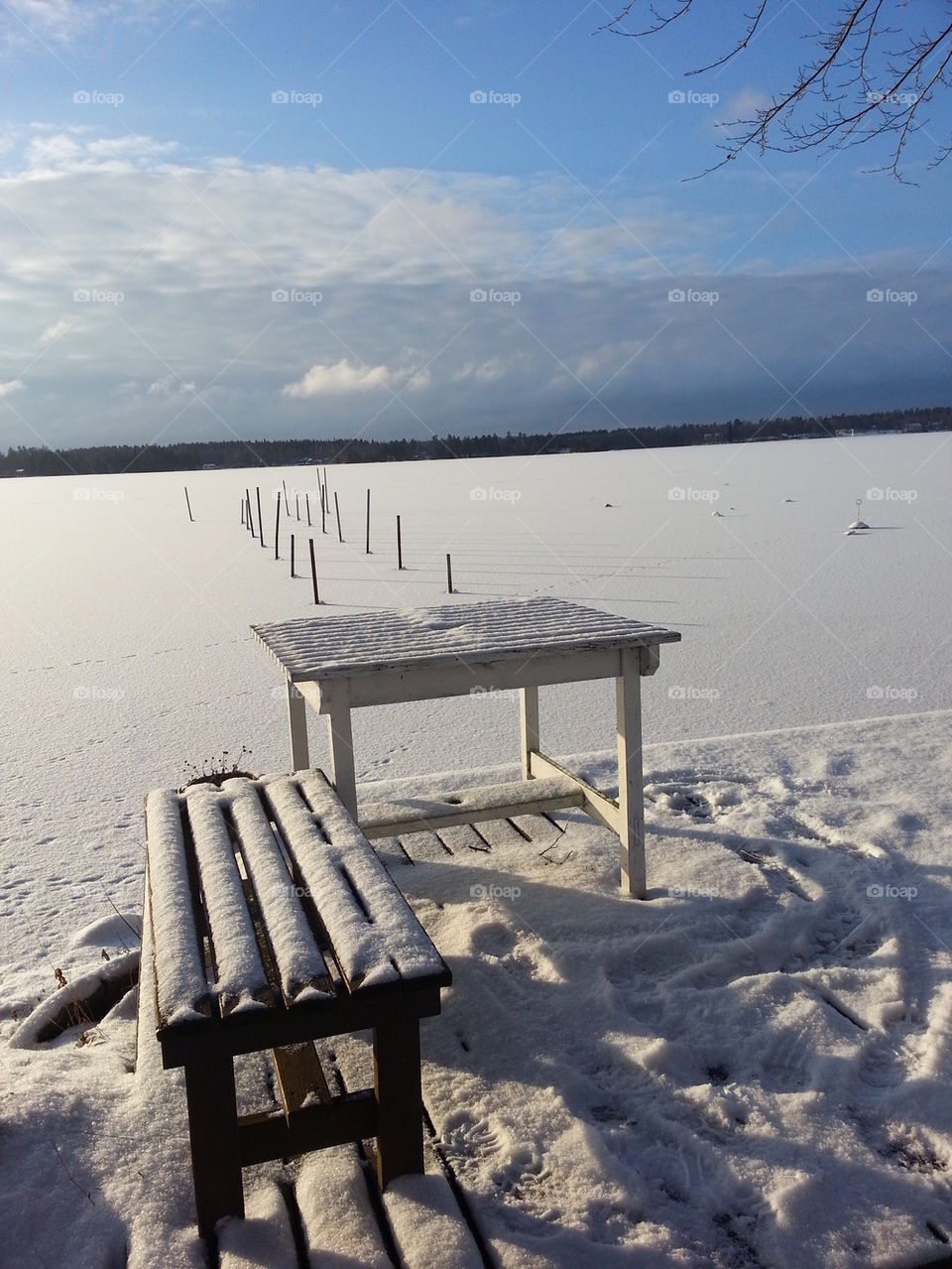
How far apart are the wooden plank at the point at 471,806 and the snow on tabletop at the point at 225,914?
871 mm

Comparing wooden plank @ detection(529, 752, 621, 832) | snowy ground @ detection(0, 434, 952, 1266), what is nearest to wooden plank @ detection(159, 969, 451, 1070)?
snowy ground @ detection(0, 434, 952, 1266)

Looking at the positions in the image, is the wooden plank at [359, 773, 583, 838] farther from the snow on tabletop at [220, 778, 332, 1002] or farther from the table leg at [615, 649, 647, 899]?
the snow on tabletop at [220, 778, 332, 1002]

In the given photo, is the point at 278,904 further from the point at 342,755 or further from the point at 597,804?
the point at 597,804

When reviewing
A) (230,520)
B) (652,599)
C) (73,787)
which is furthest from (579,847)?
(230,520)

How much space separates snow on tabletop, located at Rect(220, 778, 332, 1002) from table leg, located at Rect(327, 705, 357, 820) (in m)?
0.28

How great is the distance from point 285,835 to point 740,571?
11480mm

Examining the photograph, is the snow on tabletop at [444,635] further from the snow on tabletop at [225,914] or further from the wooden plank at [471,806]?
the wooden plank at [471,806]

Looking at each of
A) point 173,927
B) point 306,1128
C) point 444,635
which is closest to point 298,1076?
point 306,1128

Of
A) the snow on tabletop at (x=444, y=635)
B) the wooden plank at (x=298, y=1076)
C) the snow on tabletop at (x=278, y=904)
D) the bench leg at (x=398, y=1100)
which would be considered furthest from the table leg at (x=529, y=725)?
the bench leg at (x=398, y=1100)

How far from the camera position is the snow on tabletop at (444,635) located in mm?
3057

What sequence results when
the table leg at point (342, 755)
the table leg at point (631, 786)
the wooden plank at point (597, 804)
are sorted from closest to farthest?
the table leg at point (342, 755), the table leg at point (631, 786), the wooden plank at point (597, 804)

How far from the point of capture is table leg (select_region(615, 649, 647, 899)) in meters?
3.36

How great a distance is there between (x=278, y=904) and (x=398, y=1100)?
48 cm

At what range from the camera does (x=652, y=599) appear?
37.5 ft
